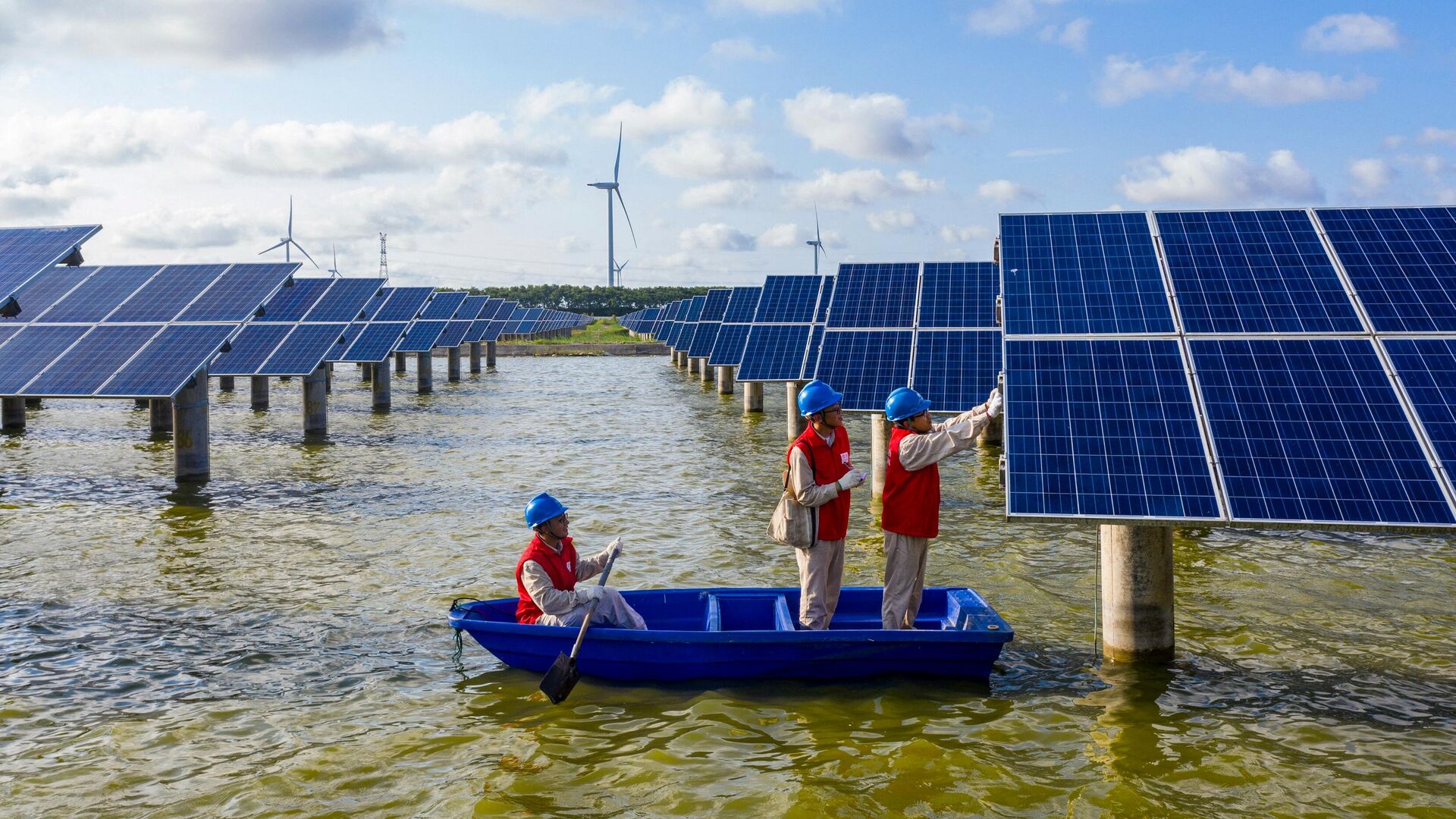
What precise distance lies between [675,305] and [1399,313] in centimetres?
6248

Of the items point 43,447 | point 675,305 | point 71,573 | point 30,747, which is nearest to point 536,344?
point 675,305

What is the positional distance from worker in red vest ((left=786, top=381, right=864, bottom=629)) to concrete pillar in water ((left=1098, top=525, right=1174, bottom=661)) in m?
2.14

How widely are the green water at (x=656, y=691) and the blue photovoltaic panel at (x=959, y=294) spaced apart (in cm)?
366

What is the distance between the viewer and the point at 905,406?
8.30 meters

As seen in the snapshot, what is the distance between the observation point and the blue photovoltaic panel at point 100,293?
2111 centimetres

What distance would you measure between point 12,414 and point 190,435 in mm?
10846

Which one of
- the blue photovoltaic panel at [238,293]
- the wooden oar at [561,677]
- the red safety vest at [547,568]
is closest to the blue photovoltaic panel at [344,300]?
the blue photovoltaic panel at [238,293]

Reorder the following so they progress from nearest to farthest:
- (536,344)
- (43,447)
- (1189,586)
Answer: (1189,586) → (43,447) → (536,344)

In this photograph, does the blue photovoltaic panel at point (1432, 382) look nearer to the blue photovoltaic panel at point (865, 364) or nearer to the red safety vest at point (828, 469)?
the red safety vest at point (828, 469)

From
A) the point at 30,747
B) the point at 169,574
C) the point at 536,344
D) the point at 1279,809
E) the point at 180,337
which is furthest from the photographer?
the point at 536,344

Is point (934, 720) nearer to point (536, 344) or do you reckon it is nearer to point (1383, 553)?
point (1383, 553)

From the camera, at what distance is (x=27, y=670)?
9.02 m

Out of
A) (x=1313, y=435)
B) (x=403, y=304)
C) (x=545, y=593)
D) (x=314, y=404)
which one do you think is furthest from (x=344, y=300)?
(x=1313, y=435)

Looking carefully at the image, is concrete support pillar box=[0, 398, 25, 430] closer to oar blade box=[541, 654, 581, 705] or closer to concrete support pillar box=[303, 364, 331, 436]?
concrete support pillar box=[303, 364, 331, 436]
